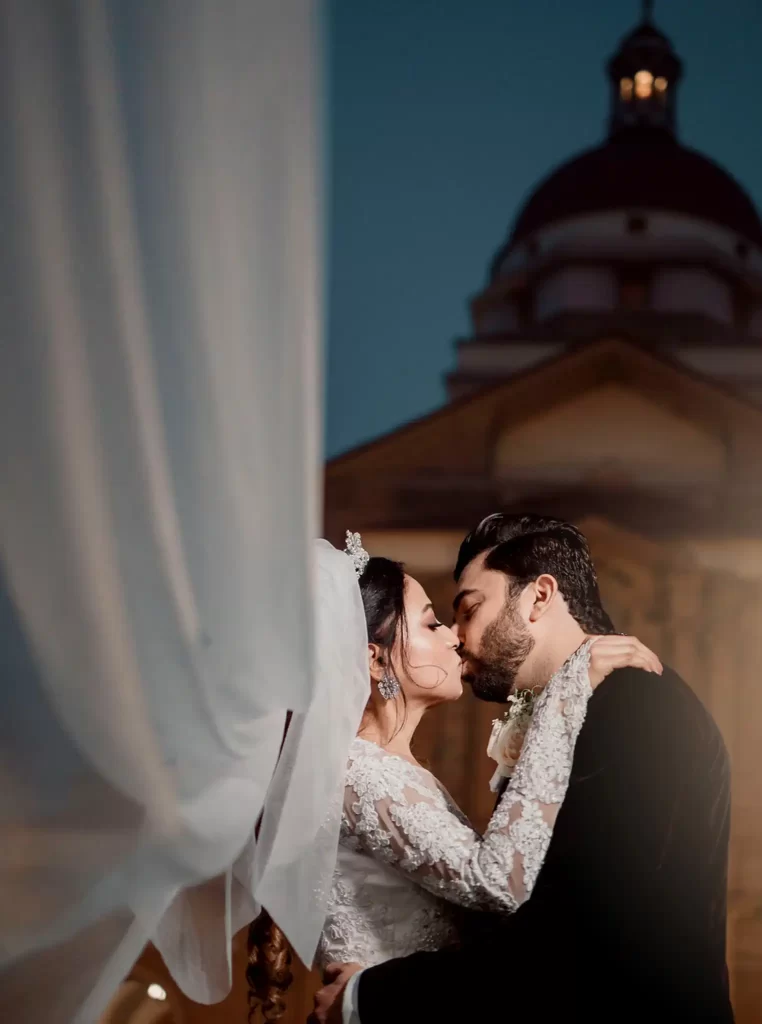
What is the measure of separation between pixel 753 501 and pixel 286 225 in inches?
132

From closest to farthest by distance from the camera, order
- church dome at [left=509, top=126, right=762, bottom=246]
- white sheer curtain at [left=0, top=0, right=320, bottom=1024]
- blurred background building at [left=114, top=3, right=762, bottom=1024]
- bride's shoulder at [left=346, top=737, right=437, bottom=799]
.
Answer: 1. white sheer curtain at [left=0, top=0, right=320, bottom=1024]
2. bride's shoulder at [left=346, top=737, right=437, bottom=799]
3. blurred background building at [left=114, top=3, right=762, bottom=1024]
4. church dome at [left=509, top=126, right=762, bottom=246]

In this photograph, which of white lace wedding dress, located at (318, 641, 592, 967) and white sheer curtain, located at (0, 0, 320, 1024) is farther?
white lace wedding dress, located at (318, 641, 592, 967)

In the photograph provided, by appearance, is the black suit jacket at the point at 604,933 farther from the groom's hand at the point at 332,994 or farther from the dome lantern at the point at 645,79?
the dome lantern at the point at 645,79

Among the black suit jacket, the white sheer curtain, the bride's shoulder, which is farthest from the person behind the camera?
the bride's shoulder

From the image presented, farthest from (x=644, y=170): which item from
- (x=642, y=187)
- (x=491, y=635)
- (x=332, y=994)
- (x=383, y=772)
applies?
(x=332, y=994)

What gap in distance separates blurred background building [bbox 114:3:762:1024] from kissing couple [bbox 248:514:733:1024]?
204 centimetres

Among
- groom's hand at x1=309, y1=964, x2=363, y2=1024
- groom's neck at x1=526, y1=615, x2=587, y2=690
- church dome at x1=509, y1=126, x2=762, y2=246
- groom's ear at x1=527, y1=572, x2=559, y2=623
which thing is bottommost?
groom's hand at x1=309, y1=964, x2=363, y2=1024

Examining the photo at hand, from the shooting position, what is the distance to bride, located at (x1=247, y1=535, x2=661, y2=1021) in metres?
1.61

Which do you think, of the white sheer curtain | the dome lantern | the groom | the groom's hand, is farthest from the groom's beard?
the dome lantern

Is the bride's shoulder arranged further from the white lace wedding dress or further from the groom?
the groom

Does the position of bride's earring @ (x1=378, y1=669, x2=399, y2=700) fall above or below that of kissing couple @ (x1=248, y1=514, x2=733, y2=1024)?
above

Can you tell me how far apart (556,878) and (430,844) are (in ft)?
0.62

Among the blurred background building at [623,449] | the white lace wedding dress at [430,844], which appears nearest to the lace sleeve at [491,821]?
the white lace wedding dress at [430,844]

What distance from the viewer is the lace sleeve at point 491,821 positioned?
1.59 meters
